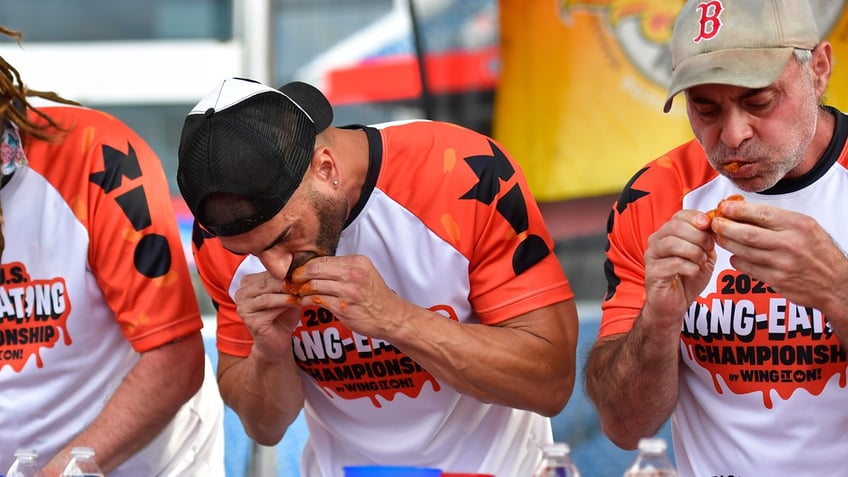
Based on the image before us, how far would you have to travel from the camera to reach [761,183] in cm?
215

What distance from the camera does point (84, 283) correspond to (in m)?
2.61

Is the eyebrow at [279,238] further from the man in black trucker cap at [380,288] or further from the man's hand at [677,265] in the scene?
the man's hand at [677,265]

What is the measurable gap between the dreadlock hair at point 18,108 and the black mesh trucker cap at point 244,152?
1.93ft

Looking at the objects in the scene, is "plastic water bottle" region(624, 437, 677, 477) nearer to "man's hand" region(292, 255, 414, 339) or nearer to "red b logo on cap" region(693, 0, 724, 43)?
"man's hand" region(292, 255, 414, 339)

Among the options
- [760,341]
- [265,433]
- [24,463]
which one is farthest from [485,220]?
[24,463]

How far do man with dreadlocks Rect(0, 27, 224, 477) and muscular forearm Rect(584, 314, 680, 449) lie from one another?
0.95 meters

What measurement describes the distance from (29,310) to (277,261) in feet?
2.47

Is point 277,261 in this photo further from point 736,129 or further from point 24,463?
point 736,129

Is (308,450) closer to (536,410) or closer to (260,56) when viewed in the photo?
(536,410)

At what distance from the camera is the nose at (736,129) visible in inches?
82.4

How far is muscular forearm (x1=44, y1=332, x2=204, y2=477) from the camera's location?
8.36 ft

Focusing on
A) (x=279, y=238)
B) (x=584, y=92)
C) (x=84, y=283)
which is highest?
(x=584, y=92)

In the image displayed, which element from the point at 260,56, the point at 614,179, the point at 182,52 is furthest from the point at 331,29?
the point at 614,179

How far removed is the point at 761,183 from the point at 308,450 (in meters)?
1.28
